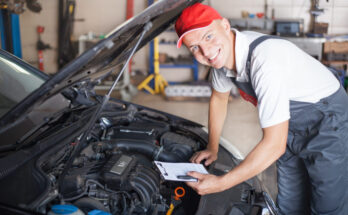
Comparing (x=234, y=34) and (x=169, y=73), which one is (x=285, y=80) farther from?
(x=169, y=73)

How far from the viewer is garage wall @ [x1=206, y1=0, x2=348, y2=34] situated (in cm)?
584

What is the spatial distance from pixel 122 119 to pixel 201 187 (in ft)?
2.91

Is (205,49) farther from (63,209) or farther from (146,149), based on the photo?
(63,209)

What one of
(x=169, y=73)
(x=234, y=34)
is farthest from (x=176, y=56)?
(x=234, y=34)

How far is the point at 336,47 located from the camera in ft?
18.5

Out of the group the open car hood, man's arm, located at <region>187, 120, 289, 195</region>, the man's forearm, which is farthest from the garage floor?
the open car hood

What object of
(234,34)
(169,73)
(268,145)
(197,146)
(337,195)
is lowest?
(169,73)

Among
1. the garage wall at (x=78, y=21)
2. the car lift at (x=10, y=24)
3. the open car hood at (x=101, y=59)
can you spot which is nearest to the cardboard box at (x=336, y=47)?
the garage wall at (x=78, y=21)

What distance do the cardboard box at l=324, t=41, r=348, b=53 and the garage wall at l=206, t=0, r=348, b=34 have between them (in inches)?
17.9

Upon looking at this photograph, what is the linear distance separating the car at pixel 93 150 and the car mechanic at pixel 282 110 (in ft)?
0.44

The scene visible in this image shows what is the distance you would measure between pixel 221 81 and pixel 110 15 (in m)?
4.89

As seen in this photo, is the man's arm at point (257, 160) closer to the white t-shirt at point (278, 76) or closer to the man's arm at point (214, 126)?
the white t-shirt at point (278, 76)

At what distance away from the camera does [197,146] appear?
6.31 feet

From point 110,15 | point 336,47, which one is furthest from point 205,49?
point 110,15
